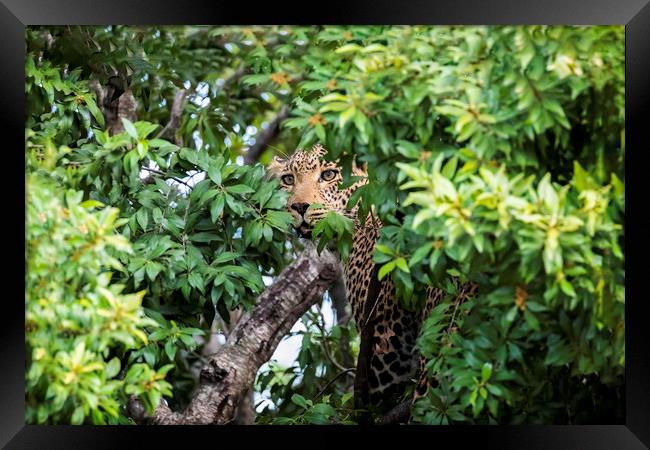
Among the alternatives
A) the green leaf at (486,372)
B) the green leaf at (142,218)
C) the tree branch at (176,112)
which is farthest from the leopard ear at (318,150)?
the green leaf at (486,372)

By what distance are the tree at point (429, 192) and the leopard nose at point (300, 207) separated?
12.7 inches

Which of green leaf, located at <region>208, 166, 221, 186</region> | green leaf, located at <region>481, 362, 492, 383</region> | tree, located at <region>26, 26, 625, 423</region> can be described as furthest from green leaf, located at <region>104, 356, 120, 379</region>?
green leaf, located at <region>481, 362, 492, 383</region>

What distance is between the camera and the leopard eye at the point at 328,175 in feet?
17.9

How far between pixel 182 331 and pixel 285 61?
1.11 meters

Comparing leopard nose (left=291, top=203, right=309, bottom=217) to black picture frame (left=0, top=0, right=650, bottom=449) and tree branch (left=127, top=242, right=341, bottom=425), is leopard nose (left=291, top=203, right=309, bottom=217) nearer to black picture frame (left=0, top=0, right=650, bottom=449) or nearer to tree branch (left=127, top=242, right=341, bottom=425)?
tree branch (left=127, top=242, right=341, bottom=425)

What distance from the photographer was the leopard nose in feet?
16.8

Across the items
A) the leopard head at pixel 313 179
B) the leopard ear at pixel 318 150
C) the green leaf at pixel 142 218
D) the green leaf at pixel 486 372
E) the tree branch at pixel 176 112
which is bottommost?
the green leaf at pixel 486 372

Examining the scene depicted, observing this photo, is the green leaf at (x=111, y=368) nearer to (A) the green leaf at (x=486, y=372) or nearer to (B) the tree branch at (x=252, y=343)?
(B) the tree branch at (x=252, y=343)

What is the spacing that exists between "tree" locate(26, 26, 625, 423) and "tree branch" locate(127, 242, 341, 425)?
25 centimetres
